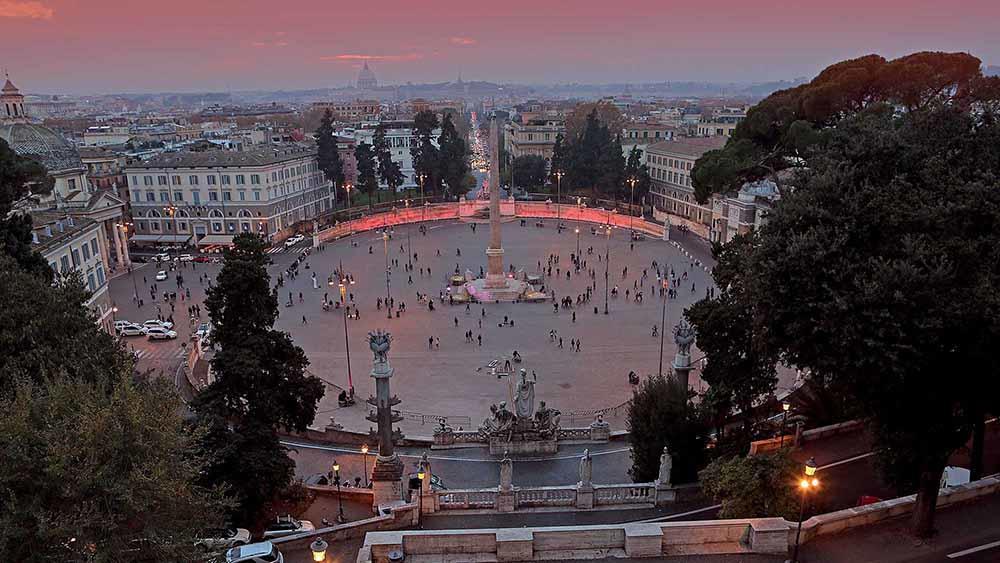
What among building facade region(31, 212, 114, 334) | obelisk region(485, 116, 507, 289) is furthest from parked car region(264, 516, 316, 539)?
obelisk region(485, 116, 507, 289)

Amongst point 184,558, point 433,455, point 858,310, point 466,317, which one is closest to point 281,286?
point 466,317

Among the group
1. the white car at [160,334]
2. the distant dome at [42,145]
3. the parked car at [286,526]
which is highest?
the distant dome at [42,145]

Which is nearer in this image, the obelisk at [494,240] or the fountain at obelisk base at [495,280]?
the fountain at obelisk base at [495,280]

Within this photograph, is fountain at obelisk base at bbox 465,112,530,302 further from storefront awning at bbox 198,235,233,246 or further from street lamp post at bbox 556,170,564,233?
storefront awning at bbox 198,235,233,246

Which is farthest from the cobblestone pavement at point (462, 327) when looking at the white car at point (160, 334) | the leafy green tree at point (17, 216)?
the leafy green tree at point (17, 216)

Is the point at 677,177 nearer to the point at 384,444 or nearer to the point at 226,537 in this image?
the point at 384,444

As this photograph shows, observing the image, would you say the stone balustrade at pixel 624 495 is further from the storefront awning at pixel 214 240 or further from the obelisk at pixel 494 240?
the storefront awning at pixel 214 240

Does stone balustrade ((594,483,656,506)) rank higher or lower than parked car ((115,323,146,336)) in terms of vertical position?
higher

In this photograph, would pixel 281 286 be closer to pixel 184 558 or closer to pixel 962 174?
pixel 184 558
